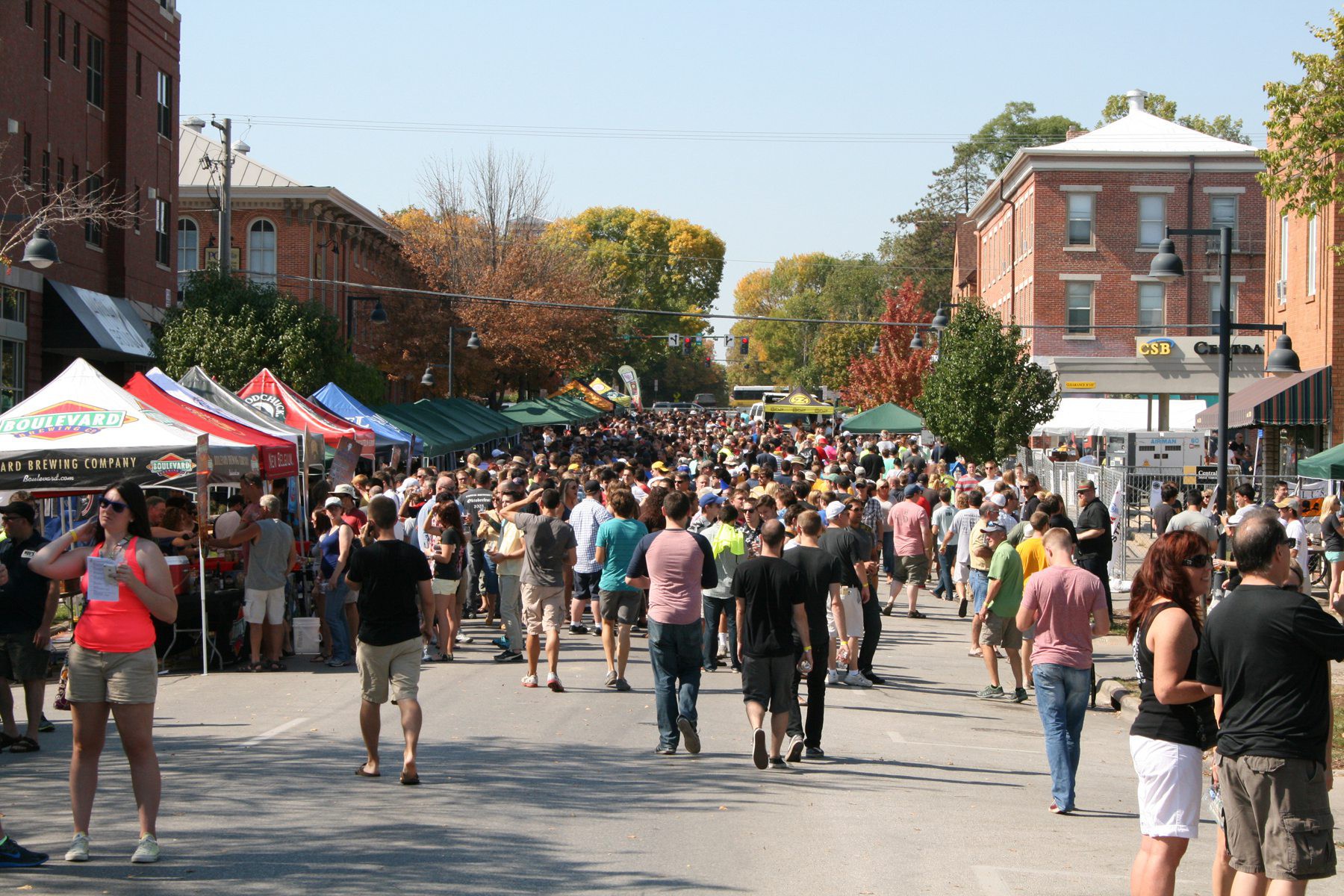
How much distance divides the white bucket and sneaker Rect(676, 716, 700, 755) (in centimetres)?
595

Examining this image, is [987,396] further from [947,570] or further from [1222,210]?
[1222,210]

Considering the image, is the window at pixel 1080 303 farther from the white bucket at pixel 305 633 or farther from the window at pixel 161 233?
the white bucket at pixel 305 633

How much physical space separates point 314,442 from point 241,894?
13103 millimetres

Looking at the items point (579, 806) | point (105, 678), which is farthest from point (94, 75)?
point (579, 806)

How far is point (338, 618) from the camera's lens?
13820 mm

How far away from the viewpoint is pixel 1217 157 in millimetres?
47531

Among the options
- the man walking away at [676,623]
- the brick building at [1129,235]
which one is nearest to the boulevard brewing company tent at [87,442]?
the man walking away at [676,623]

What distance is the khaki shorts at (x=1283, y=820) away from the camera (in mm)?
4984

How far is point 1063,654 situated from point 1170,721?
274cm

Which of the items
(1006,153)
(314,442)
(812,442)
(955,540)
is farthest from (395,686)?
(1006,153)

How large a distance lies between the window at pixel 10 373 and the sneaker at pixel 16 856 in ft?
73.3

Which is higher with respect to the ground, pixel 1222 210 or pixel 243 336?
pixel 1222 210

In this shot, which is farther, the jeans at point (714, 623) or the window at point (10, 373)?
the window at point (10, 373)

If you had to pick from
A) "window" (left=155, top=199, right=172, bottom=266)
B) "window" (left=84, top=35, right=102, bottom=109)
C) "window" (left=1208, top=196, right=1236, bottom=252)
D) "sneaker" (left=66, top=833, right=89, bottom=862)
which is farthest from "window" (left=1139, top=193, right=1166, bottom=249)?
"sneaker" (left=66, top=833, right=89, bottom=862)
